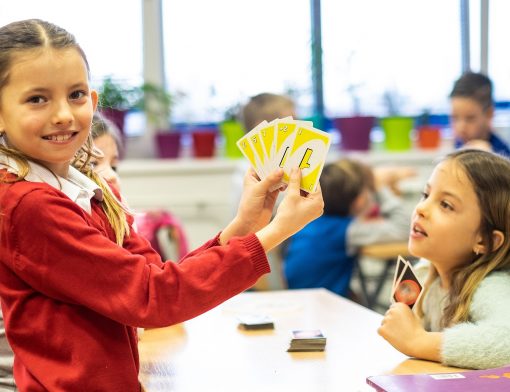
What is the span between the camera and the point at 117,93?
554 centimetres

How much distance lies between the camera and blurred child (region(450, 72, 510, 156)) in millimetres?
4609

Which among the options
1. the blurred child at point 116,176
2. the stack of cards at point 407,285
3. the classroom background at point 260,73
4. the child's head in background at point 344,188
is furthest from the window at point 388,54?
the stack of cards at point 407,285

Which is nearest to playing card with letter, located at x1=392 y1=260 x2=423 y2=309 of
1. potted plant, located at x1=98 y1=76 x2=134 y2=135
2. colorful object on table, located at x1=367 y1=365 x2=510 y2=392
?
colorful object on table, located at x1=367 y1=365 x2=510 y2=392

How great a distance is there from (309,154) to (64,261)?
53 centimetres

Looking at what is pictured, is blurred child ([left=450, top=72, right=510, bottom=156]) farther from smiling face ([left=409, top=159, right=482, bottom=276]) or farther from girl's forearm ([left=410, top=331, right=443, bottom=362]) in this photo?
girl's forearm ([left=410, top=331, right=443, bottom=362])

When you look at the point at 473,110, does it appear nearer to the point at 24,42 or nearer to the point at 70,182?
the point at 70,182

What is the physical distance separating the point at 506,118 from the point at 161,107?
8.21ft

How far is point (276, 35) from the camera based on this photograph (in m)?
5.96

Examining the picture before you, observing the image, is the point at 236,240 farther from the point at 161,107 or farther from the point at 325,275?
the point at 161,107

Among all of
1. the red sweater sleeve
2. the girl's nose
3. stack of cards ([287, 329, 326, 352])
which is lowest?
stack of cards ([287, 329, 326, 352])

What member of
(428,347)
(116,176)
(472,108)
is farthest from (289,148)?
(472,108)

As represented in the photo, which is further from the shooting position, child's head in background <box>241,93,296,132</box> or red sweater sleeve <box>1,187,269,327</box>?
child's head in background <box>241,93,296,132</box>

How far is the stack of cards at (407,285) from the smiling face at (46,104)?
80 centimetres

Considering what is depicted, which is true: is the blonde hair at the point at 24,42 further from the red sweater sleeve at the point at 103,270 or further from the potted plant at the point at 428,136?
the potted plant at the point at 428,136
